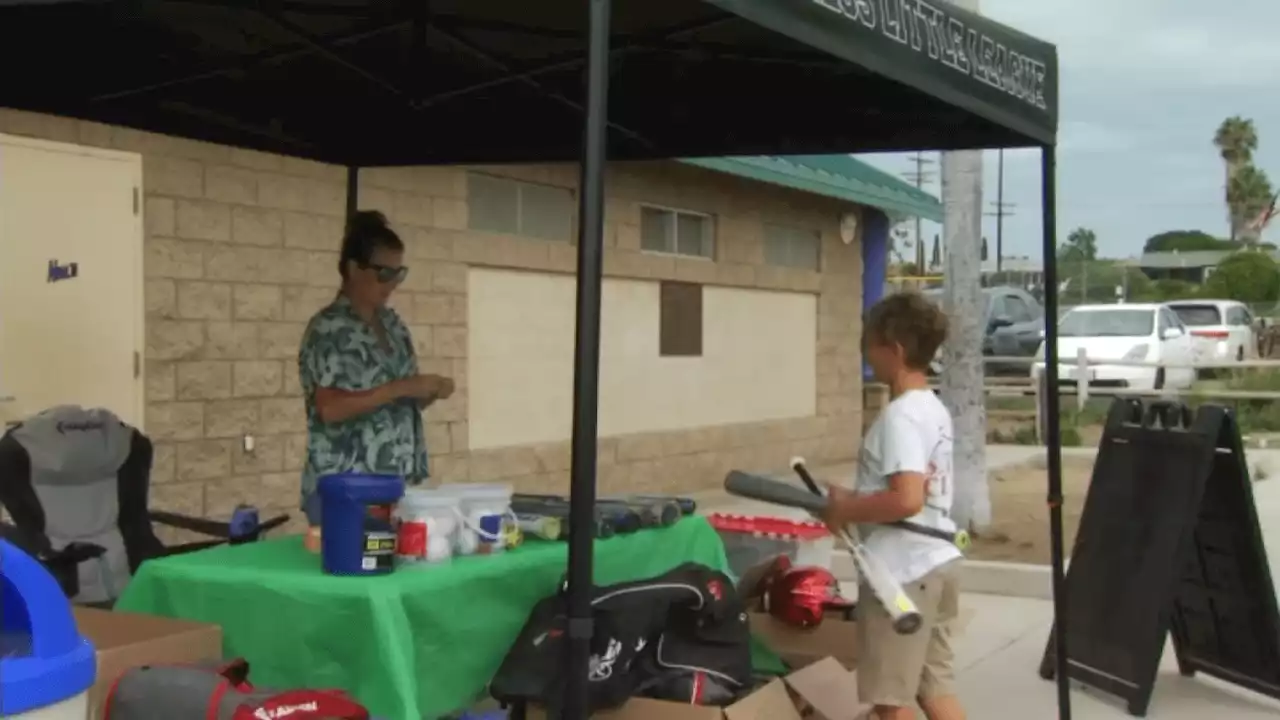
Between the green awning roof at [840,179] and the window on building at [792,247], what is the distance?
0.54 metres

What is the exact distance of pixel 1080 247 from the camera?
87.9 meters

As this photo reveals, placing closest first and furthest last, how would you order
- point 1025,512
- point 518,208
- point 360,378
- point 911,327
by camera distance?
1. point 911,327
2. point 360,378
3. point 518,208
4. point 1025,512

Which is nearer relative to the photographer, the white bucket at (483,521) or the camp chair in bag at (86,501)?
the white bucket at (483,521)

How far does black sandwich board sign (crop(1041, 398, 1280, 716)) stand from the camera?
5.97 m

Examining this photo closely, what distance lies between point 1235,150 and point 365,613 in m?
74.9

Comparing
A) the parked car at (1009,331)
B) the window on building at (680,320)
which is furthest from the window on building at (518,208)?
the parked car at (1009,331)

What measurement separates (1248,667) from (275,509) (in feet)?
16.6

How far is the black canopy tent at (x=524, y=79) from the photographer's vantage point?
4754 millimetres

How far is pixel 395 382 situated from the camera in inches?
191

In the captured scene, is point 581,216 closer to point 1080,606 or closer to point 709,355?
point 1080,606

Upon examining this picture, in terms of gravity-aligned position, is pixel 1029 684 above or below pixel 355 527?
Result: below

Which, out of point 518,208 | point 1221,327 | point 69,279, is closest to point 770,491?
point 69,279

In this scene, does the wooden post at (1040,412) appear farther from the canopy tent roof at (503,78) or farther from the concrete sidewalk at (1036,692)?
the canopy tent roof at (503,78)

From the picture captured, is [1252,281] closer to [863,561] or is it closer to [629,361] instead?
[629,361]
